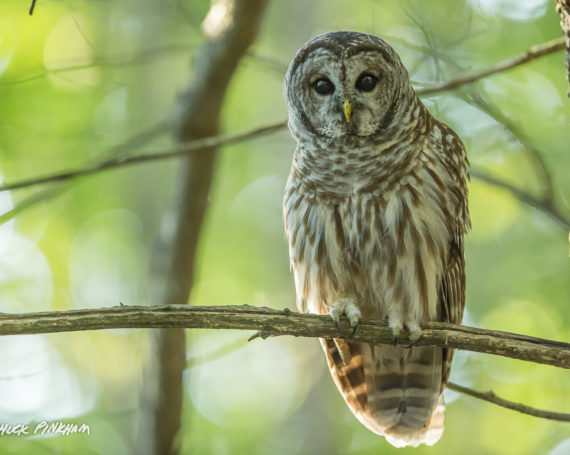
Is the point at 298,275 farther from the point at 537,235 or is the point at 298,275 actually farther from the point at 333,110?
the point at 537,235

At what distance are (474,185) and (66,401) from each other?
3872 mm

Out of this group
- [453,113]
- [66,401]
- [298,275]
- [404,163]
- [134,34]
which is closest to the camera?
[404,163]

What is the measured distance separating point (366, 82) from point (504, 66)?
2.33 ft

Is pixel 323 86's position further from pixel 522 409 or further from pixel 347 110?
pixel 522 409

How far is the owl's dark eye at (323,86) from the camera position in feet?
12.8

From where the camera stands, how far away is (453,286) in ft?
12.9

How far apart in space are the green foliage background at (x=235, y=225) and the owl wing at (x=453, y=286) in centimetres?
71

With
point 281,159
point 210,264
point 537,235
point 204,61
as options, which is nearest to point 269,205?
point 281,159

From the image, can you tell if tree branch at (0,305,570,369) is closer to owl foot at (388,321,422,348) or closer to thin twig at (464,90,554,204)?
owl foot at (388,321,422,348)

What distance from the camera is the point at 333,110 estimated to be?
12.6 ft

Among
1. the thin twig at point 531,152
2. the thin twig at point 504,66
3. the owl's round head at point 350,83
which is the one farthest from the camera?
the owl's round head at point 350,83

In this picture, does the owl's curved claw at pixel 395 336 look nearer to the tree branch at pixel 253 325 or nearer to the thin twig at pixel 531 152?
the tree branch at pixel 253 325

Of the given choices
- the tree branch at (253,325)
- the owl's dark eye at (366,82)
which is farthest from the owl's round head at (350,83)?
the tree branch at (253,325)

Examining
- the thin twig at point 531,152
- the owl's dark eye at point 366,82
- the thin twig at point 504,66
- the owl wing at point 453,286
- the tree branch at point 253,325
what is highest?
the owl's dark eye at point 366,82
